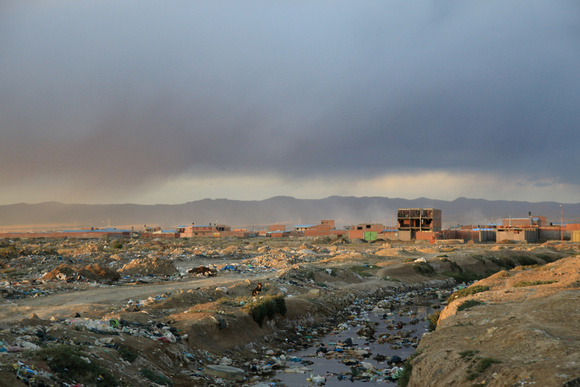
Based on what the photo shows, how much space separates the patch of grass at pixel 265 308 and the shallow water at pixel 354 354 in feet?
6.67

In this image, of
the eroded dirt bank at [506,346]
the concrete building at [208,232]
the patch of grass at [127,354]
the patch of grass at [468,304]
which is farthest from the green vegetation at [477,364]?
the concrete building at [208,232]

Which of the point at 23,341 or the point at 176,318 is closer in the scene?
the point at 23,341

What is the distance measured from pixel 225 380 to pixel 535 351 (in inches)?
287

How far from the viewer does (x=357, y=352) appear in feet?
48.3

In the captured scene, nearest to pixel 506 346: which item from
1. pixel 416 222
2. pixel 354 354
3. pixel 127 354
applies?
pixel 354 354

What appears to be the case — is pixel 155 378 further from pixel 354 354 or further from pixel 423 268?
pixel 423 268

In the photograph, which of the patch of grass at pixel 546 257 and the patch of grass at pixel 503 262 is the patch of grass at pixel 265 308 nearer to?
the patch of grass at pixel 503 262

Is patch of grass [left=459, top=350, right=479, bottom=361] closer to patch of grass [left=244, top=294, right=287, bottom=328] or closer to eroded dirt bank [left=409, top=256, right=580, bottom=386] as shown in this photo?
eroded dirt bank [left=409, top=256, right=580, bottom=386]

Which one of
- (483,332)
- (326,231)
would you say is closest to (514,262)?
(483,332)

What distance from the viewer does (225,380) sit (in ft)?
39.0

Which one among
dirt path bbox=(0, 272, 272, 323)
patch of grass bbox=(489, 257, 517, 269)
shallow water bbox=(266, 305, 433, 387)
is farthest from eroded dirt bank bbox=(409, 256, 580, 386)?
patch of grass bbox=(489, 257, 517, 269)

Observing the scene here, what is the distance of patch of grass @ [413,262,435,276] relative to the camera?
3462 cm

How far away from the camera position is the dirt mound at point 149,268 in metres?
29.9

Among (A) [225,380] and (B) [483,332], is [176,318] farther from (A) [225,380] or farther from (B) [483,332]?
(B) [483,332]
